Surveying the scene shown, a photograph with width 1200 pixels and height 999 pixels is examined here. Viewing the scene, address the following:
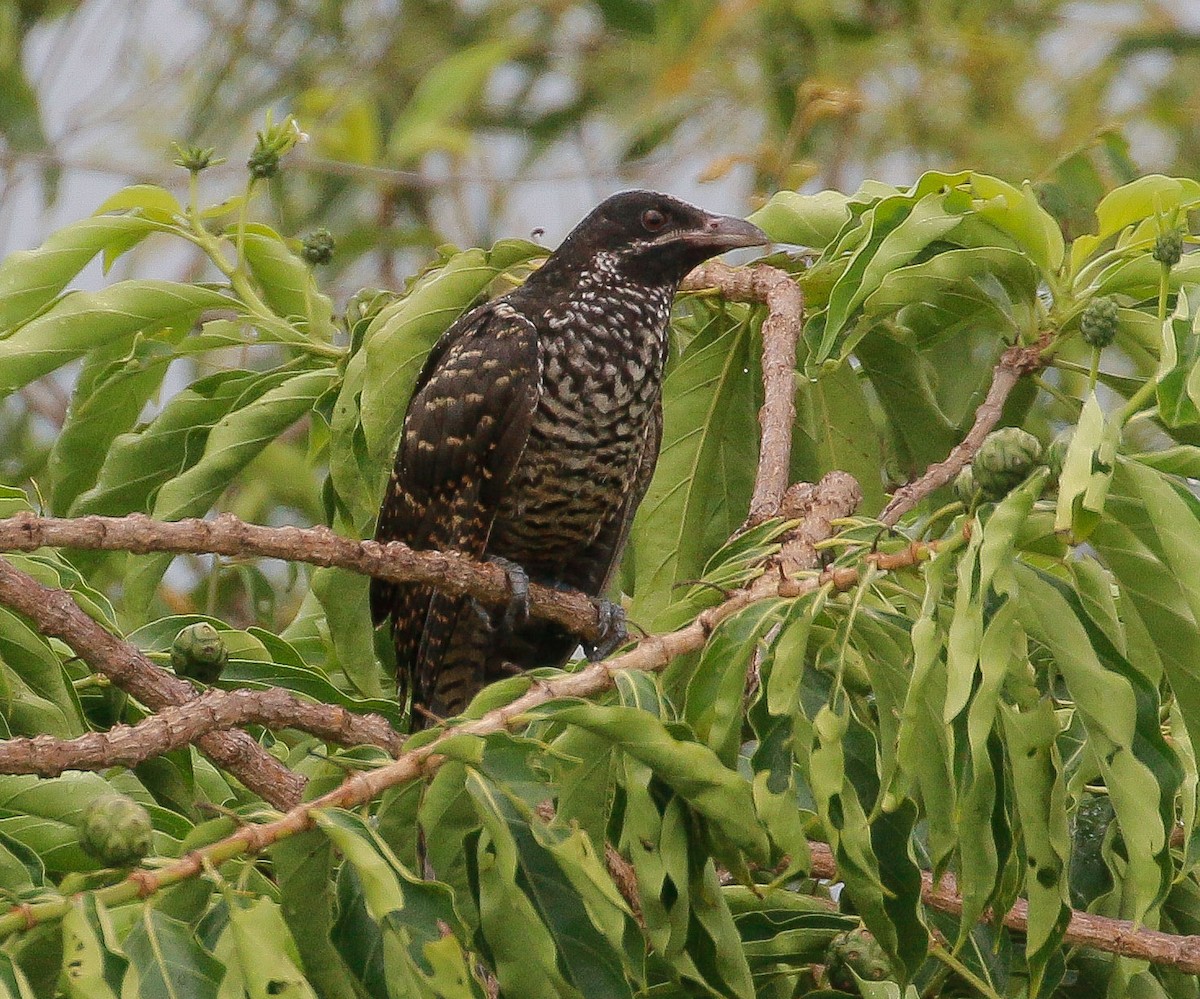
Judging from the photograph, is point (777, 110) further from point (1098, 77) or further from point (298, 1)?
point (298, 1)

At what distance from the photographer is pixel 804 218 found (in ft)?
10.5

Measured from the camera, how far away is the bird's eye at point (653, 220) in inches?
168

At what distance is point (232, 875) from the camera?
1.95 metres

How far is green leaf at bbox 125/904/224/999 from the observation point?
1.59m

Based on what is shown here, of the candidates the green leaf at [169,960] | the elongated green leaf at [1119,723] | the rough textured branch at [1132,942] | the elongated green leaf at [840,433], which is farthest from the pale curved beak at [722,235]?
the green leaf at [169,960]

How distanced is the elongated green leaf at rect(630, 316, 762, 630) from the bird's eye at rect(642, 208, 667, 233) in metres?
0.76

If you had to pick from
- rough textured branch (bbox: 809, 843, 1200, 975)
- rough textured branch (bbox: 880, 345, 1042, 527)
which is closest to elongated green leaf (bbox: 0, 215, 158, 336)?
rough textured branch (bbox: 880, 345, 1042, 527)

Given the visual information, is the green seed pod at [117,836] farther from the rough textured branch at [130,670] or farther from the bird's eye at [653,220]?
the bird's eye at [653,220]

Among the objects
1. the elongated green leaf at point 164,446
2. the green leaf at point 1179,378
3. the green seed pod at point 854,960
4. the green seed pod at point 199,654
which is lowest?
the green seed pod at point 854,960

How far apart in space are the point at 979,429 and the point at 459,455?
1.41m

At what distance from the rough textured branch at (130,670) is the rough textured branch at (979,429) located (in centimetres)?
102

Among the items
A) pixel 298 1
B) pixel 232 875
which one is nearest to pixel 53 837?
pixel 232 875

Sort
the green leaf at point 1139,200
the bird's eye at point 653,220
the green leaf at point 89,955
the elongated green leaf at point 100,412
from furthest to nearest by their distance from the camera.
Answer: the bird's eye at point 653,220, the elongated green leaf at point 100,412, the green leaf at point 1139,200, the green leaf at point 89,955

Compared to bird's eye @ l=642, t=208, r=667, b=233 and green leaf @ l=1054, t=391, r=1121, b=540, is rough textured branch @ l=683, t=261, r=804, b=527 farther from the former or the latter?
green leaf @ l=1054, t=391, r=1121, b=540
